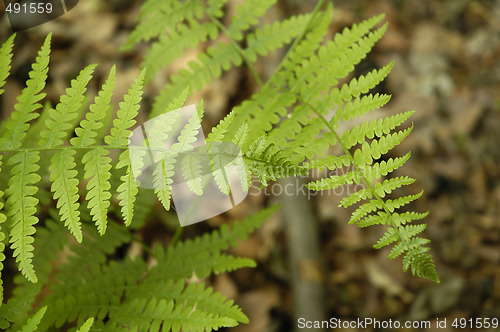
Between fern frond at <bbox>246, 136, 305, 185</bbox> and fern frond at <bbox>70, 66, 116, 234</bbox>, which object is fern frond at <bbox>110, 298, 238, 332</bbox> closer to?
fern frond at <bbox>70, 66, 116, 234</bbox>

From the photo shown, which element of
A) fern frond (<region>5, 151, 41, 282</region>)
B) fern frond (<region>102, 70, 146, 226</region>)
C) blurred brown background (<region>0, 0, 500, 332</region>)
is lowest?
blurred brown background (<region>0, 0, 500, 332</region>)

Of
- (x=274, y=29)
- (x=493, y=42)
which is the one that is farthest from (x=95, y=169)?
(x=493, y=42)

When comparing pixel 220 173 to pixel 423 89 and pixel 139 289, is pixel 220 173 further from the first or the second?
pixel 423 89

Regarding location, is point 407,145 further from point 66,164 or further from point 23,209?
point 23,209

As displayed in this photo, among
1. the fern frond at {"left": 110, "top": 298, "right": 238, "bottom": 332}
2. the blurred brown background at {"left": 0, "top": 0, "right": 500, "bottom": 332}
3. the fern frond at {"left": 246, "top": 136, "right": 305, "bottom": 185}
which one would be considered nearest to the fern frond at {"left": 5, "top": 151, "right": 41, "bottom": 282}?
the fern frond at {"left": 110, "top": 298, "right": 238, "bottom": 332}

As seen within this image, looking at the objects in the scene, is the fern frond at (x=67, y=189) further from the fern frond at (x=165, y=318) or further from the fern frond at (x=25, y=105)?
the fern frond at (x=165, y=318)

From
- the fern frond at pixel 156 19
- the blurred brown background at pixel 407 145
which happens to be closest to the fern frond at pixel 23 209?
the fern frond at pixel 156 19

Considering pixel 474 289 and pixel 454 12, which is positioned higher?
pixel 454 12
